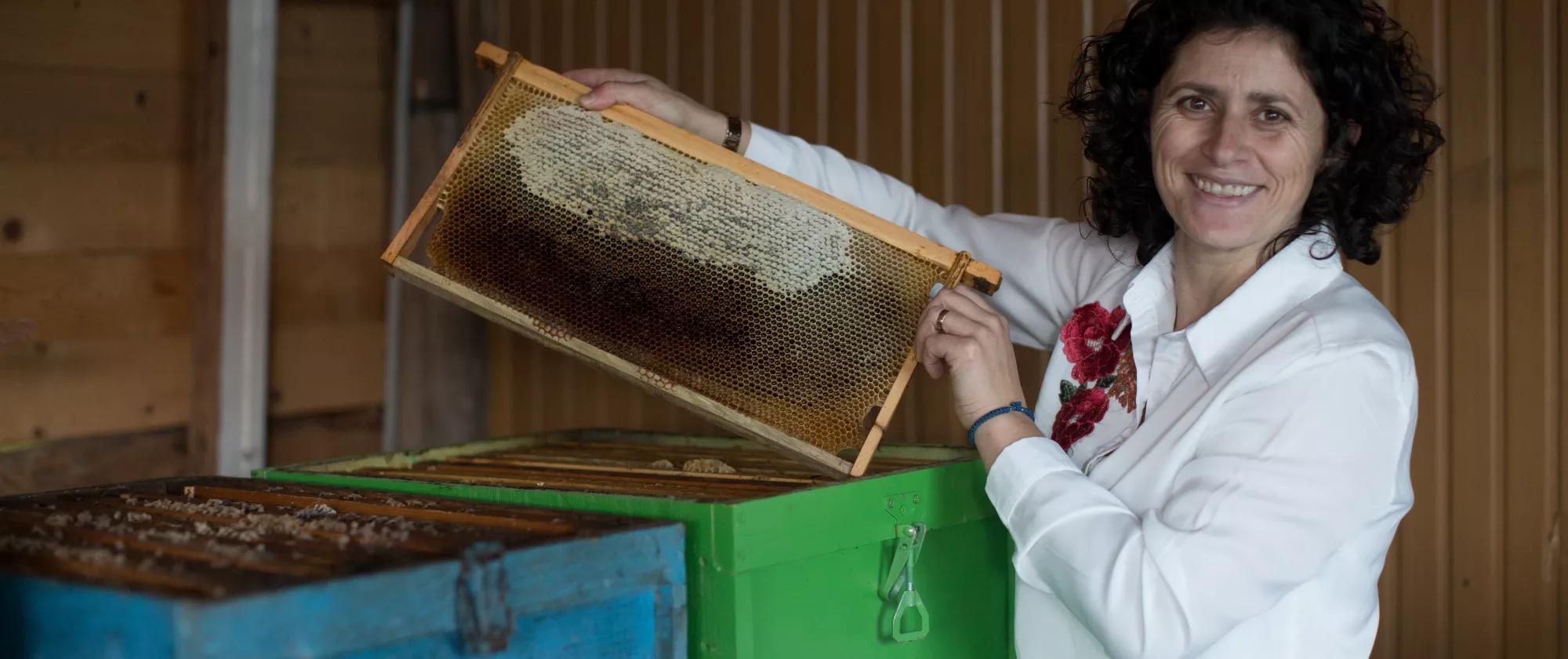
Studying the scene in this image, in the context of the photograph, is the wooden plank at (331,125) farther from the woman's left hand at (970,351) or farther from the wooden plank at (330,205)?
the woman's left hand at (970,351)

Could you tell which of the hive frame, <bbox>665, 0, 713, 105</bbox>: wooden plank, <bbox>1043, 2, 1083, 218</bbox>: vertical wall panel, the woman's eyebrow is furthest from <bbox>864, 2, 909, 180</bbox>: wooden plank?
the woman's eyebrow

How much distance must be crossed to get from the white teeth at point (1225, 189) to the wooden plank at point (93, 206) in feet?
6.98

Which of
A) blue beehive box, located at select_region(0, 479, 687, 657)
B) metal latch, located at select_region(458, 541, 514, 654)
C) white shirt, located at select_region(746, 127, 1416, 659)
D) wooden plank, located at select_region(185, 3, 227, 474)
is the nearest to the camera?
blue beehive box, located at select_region(0, 479, 687, 657)

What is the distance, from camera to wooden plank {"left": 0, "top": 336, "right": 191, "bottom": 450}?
8.85 feet

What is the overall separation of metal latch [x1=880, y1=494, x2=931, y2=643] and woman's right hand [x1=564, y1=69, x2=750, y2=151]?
583 mm

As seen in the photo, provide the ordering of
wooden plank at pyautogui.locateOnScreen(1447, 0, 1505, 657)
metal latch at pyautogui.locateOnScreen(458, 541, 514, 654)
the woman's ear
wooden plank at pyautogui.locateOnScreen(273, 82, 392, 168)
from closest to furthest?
metal latch at pyautogui.locateOnScreen(458, 541, 514, 654), the woman's ear, wooden plank at pyautogui.locateOnScreen(1447, 0, 1505, 657), wooden plank at pyautogui.locateOnScreen(273, 82, 392, 168)

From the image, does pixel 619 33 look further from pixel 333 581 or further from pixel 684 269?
pixel 333 581

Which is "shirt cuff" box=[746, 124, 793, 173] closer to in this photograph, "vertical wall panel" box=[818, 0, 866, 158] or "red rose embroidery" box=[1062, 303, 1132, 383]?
"red rose embroidery" box=[1062, 303, 1132, 383]

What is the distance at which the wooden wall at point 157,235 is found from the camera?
2.69 metres

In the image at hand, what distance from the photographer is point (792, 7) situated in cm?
295

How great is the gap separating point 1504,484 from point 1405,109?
729 mm

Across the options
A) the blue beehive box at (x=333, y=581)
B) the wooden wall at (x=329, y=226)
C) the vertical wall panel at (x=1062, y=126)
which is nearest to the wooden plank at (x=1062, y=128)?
the vertical wall panel at (x=1062, y=126)

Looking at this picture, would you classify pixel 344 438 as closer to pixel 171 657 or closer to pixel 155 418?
pixel 155 418

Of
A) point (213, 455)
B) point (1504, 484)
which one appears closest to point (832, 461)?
point (1504, 484)
